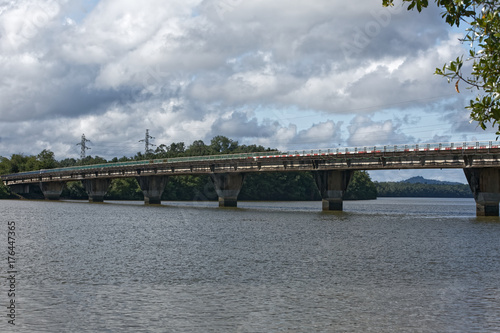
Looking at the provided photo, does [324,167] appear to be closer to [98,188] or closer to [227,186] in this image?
[227,186]

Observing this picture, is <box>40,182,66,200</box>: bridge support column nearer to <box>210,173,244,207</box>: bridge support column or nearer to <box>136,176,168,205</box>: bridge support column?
<box>136,176,168,205</box>: bridge support column

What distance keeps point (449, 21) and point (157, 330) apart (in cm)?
1475

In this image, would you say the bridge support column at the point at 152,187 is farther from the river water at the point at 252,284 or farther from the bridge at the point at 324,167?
the river water at the point at 252,284

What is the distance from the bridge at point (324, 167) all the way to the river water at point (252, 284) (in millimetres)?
36103

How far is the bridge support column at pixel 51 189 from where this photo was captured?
18325 centimetres

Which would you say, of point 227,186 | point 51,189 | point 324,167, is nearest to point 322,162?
point 324,167

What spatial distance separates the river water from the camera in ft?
74.5

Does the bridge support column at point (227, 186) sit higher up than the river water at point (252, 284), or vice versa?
the bridge support column at point (227, 186)

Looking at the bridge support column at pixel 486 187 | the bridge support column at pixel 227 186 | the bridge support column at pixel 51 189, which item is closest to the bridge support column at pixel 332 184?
the bridge support column at pixel 227 186

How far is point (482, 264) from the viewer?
39.4 metres

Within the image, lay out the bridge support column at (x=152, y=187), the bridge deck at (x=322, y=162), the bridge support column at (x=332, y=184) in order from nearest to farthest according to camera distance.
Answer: the bridge deck at (x=322, y=162), the bridge support column at (x=332, y=184), the bridge support column at (x=152, y=187)

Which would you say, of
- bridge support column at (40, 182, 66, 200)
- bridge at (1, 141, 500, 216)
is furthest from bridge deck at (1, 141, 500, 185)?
bridge support column at (40, 182, 66, 200)

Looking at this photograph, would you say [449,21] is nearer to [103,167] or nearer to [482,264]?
[482,264]

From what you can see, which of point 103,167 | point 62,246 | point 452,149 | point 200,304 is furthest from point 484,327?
point 103,167
